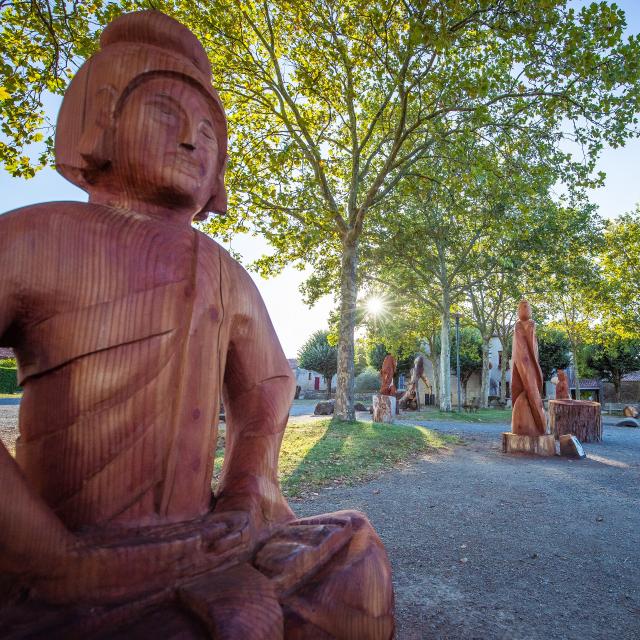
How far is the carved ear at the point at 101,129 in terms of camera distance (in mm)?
1300

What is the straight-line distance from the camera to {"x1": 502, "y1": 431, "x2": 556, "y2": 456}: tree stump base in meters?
8.64

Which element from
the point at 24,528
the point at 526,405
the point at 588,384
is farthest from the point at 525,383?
the point at 588,384

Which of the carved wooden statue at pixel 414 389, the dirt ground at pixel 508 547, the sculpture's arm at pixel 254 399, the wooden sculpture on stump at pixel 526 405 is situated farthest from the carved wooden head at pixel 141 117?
the carved wooden statue at pixel 414 389

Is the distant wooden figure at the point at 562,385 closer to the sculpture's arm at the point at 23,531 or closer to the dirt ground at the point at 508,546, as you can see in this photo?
the dirt ground at the point at 508,546

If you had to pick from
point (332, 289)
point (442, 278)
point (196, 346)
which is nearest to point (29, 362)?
point (196, 346)

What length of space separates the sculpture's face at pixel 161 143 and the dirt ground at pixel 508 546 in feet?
8.00

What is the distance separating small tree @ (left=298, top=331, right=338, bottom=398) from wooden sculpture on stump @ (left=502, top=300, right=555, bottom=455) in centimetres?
2940

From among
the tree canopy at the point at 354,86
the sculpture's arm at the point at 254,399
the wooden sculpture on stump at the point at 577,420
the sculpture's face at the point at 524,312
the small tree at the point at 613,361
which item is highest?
the tree canopy at the point at 354,86

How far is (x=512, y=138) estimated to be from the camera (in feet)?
34.4

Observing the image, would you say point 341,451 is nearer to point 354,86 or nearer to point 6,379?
point 354,86

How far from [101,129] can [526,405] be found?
913 centimetres

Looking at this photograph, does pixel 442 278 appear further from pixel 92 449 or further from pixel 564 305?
pixel 92 449

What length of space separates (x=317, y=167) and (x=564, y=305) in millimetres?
20539

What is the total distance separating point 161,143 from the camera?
1.32m
